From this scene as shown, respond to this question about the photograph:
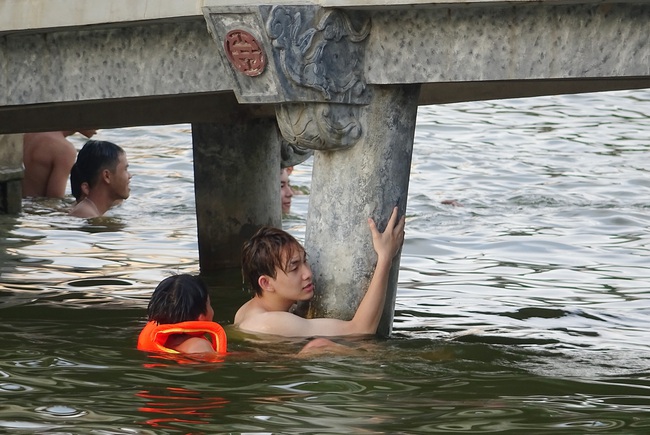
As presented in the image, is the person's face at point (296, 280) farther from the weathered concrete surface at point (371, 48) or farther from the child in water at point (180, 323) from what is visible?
the weathered concrete surface at point (371, 48)

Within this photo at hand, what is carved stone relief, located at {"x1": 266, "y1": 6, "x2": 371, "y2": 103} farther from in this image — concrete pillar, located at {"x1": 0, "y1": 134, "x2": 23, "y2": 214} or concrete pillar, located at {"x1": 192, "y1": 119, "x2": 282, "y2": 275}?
concrete pillar, located at {"x1": 0, "y1": 134, "x2": 23, "y2": 214}

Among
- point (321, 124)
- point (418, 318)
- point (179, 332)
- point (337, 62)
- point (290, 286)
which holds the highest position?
point (337, 62)

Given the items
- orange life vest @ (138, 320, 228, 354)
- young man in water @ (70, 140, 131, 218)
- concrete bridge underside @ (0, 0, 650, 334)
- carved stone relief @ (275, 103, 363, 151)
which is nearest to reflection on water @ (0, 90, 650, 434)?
orange life vest @ (138, 320, 228, 354)

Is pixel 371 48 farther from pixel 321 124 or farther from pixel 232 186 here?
pixel 232 186

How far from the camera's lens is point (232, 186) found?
391 inches

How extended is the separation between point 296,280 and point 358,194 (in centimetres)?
57

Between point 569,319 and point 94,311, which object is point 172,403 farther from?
point 569,319

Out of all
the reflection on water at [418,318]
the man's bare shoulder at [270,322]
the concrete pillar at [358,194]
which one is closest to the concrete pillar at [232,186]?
the reflection on water at [418,318]

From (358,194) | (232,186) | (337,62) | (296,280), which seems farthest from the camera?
(232,186)

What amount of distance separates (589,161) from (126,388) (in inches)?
413

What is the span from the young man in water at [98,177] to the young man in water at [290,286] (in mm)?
5046

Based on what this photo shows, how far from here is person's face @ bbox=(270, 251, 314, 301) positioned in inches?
282

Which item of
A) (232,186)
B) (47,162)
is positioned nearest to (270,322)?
(232,186)

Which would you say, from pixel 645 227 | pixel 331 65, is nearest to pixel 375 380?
pixel 331 65
